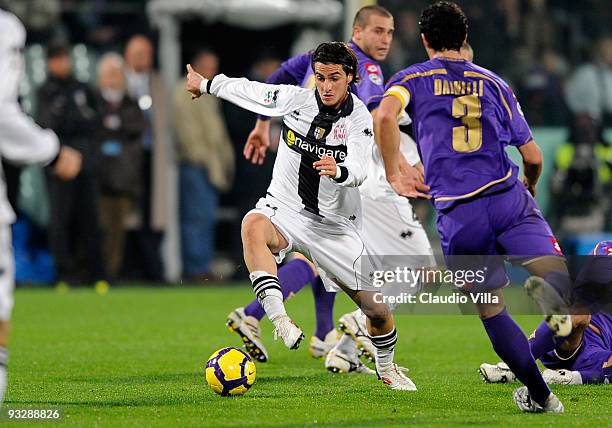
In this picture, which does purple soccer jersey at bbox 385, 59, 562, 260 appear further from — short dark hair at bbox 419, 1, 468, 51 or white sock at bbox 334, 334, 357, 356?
white sock at bbox 334, 334, 357, 356

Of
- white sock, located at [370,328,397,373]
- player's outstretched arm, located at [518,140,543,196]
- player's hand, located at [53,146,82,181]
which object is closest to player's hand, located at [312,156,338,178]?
player's outstretched arm, located at [518,140,543,196]

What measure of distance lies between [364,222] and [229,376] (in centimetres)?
241

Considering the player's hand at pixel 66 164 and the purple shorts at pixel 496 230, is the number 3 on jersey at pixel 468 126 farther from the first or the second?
the player's hand at pixel 66 164

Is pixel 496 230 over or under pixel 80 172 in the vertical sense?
over

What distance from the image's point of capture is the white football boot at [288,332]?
24.0 feet

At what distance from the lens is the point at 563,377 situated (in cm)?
820

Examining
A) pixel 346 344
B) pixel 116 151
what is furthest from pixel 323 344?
pixel 116 151

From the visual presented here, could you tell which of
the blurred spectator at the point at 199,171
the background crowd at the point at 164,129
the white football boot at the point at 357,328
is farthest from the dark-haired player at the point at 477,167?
the blurred spectator at the point at 199,171

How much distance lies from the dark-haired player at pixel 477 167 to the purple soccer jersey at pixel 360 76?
1.81 metres

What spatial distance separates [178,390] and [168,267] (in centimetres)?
986

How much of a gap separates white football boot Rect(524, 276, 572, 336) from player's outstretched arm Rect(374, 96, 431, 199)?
1033mm

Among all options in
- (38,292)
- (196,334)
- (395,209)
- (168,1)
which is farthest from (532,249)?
(168,1)

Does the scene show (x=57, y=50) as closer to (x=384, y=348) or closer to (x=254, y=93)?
(x=254, y=93)

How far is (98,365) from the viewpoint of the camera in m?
9.27
